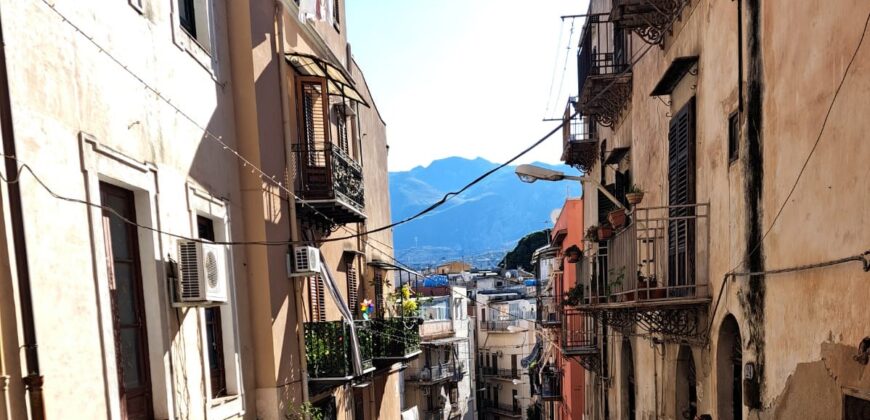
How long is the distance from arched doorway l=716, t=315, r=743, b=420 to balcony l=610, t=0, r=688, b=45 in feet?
14.9

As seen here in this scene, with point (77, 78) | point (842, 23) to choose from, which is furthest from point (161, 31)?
point (842, 23)

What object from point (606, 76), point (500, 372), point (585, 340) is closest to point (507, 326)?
point (500, 372)

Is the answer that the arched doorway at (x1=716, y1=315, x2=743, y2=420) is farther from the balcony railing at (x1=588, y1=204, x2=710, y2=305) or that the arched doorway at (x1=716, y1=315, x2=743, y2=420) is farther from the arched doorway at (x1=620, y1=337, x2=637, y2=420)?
the arched doorway at (x1=620, y1=337, x2=637, y2=420)

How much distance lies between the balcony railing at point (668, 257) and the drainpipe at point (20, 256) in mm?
6392

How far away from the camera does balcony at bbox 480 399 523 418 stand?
172 ft

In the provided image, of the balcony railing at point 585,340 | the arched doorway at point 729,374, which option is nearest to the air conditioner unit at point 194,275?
the arched doorway at point 729,374

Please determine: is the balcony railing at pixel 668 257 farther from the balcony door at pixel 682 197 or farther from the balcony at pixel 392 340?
the balcony at pixel 392 340

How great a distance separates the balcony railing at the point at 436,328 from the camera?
122 feet

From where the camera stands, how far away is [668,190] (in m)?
9.28

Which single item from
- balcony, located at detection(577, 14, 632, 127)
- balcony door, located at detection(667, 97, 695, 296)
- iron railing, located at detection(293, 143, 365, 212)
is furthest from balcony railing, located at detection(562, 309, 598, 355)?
iron railing, located at detection(293, 143, 365, 212)

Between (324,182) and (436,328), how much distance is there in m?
29.7

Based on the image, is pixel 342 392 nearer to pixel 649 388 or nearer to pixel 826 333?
pixel 649 388

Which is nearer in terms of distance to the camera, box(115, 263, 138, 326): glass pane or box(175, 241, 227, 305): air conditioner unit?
box(115, 263, 138, 326): glass pane

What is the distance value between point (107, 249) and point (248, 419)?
13.1ft
